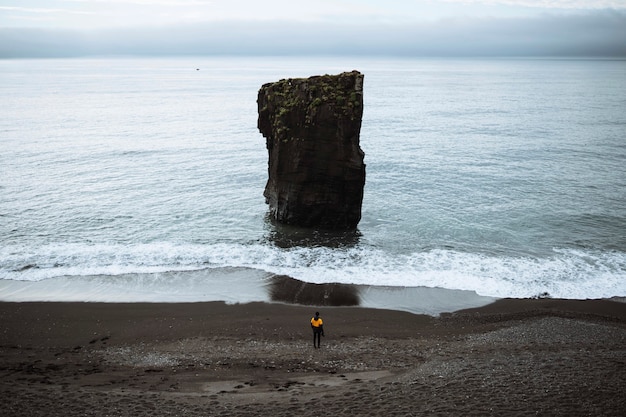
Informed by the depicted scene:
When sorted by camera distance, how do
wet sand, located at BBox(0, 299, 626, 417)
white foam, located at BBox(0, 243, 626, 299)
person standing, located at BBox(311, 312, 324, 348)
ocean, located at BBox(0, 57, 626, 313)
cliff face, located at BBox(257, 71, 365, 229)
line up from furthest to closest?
cliff face, located at BBox(257, 71, 365, 229), ocean, located at BBox(0, 57, 626, 313), white foam, located at BBox(0, 243, 626, 299), person standing, located at BBox(311, 312, 324, 348), wet sand, located at BBox(0, 299, 626, 417)

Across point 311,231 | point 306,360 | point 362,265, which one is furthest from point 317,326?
point 311,231

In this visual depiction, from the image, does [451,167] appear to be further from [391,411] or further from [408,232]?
[391,411]

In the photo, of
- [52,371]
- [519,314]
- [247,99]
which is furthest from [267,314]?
[247,99]

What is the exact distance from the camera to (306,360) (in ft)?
64.3

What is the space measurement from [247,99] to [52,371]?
322ft

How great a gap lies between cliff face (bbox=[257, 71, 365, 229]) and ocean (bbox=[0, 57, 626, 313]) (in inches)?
67.5

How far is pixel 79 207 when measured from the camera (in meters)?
38.6

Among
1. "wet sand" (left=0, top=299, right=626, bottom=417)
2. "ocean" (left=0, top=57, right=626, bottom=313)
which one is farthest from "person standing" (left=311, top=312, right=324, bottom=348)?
"ocean" (left=0, top=57, right=626, bottom=313)

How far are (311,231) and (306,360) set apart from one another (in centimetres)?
1503

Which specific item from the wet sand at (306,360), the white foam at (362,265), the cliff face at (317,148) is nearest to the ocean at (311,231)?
the white foam at (362,265)

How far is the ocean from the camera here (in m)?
27.8

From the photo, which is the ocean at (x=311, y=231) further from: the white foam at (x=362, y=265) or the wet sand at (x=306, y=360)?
the wet sand at (x=306, y=360)

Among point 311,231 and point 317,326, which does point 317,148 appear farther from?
point 317,326

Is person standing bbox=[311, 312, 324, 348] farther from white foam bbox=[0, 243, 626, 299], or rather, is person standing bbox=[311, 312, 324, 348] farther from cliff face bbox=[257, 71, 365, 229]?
cliff face bbox=[257, 71, 365, 229]
